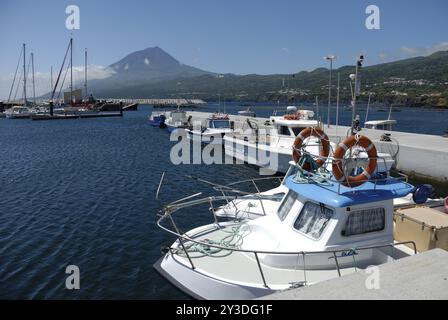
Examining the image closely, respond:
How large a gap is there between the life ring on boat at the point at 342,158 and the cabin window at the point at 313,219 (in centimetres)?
84

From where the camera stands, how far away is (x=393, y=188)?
9.05 meters

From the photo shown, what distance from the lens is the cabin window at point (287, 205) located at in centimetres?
958

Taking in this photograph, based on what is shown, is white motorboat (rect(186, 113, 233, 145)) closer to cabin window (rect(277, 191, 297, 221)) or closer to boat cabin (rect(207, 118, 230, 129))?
boat cabin (rect(207, 118, 230, 129))

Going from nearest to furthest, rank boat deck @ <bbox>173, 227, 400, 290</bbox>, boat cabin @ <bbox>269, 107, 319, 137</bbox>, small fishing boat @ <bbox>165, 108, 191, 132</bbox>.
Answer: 1. boat deck @ <bbox>173, 227, 400, 290</bbox>
2. boat cabin @ <bbox>269, 107, 319, 137</bbox>
3. small fishing boat @ <bbox>165, 108, 191, 132</bbox>

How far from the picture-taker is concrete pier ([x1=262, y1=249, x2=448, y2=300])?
14.7 ft

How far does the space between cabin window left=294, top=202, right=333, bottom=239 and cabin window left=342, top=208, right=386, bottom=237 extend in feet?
1.60

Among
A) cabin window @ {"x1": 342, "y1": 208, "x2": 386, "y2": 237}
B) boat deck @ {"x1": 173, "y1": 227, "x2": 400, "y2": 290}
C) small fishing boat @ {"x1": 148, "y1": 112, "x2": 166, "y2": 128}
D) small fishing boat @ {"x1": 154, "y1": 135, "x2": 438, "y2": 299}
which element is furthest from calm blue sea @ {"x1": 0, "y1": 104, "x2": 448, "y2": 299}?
small fishing boat @ {"x1": 148, "y1": 112, "x2": 166, "y2": 128}

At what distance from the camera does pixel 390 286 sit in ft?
15.5

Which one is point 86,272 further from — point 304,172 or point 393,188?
point 393,188

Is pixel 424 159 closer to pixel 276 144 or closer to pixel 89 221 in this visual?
pixel 276 144

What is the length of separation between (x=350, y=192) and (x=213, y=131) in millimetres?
29577

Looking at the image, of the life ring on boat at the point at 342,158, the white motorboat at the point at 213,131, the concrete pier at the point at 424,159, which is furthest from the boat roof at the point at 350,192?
the white motorboat at the point at 213,131

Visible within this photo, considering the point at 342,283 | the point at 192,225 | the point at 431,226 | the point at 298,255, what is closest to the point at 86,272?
the point at 192,225
